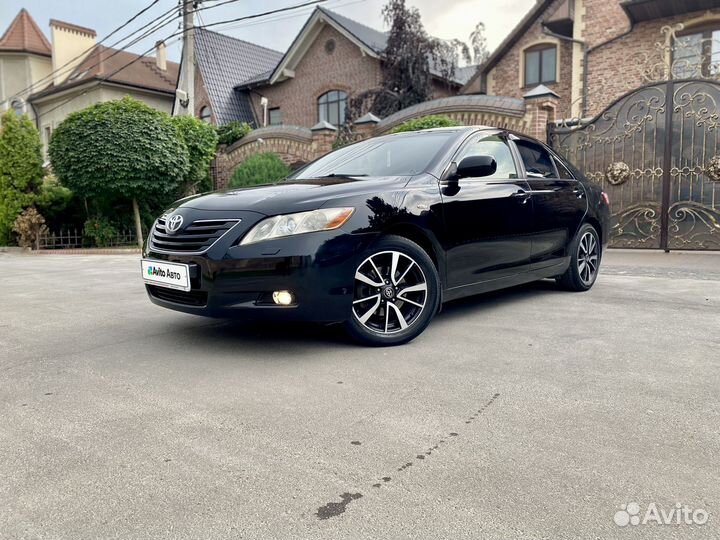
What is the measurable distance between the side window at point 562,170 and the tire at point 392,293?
237 centimetres

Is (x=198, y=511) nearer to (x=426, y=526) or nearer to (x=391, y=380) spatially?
(x=426, y=526)

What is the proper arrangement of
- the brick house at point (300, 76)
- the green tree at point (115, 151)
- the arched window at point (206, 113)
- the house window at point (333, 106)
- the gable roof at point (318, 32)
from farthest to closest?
the arched window at point (206, 113), the house window at point (333, 106), the brick house at point (300, 76), the gable roof at point (318, 32), the green tree at point (115, 151)

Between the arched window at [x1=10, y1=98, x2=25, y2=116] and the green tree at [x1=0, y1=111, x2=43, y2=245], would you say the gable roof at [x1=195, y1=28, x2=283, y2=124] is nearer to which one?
the green tree at [x1=0, y1=111, x2=43, y2=245]

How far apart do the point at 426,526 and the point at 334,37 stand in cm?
2430

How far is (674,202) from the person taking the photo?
32.9 feet

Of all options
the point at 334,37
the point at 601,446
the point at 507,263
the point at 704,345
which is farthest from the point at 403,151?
the point at 334,37

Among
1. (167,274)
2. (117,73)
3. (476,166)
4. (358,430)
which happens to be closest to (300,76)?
(117,73)

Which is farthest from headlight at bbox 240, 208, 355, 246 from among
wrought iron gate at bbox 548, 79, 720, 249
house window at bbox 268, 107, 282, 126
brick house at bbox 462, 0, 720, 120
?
house window at bbox 268, 107, 282, 126

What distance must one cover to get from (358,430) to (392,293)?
1.47 metres

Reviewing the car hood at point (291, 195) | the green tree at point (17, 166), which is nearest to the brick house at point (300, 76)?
the green tree at point (17, 166)

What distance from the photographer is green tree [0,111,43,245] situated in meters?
15.1

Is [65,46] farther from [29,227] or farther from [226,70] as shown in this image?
[29,227]

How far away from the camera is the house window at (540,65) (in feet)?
63.7

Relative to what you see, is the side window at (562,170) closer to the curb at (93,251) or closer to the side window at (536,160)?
the side window at (536,160)
